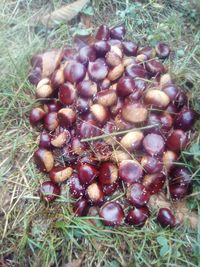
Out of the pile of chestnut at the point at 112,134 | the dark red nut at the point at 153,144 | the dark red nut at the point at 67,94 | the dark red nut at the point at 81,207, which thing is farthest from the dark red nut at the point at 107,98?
the dark red nut at the point at 81,207

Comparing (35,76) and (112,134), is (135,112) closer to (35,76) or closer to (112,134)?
(112,134)

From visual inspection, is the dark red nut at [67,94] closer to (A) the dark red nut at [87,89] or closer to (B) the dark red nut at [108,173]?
(A) the dark red nut at [87,89]

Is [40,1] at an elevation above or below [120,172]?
above

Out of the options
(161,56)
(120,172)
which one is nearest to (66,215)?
(120,172)

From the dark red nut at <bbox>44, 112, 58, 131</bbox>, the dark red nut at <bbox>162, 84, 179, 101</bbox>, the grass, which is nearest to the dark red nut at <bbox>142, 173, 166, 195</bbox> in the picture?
the grass

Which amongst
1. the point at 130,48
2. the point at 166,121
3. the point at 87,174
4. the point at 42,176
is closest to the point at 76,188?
the point at 87,174

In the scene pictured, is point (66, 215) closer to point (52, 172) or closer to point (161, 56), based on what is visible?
point (52, 172)
